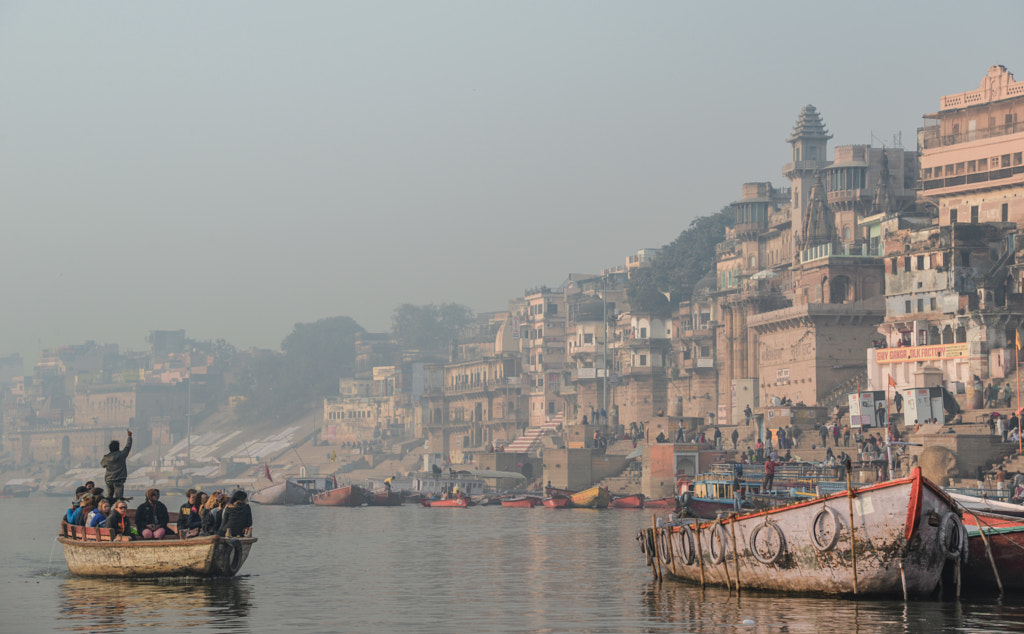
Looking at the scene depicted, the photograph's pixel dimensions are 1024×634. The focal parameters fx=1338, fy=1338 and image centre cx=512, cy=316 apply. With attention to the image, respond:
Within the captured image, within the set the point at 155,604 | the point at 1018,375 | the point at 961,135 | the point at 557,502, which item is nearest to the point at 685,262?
the point at 961,135

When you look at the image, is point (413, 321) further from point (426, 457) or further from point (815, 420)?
point (815, 420)

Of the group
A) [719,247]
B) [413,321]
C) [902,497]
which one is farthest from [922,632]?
[413,321]

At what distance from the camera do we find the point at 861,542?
65.4ft

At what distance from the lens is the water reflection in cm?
1998

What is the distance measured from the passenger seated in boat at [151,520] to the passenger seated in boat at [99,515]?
569 mm

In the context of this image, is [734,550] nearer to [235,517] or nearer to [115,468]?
[235,517]

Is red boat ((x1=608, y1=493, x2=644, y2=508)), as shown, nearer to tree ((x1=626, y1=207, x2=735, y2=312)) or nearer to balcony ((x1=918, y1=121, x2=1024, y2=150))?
balcony ((x1=918, y1=121, x2=1024, y2=150))

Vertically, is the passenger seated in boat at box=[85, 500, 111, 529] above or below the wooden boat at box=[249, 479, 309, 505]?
above

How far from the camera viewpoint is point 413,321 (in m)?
164

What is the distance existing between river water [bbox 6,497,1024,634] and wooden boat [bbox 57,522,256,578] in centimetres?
33

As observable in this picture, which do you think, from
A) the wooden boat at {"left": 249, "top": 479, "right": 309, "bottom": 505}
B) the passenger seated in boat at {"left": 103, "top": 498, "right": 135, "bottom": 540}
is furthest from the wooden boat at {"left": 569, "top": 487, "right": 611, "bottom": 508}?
the passenger seated in boat at {"left": 103, "top": 498, "right": 135, "bottom": 540}

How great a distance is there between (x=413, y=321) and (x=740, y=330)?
9174cm

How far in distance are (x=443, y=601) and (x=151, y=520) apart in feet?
19.2

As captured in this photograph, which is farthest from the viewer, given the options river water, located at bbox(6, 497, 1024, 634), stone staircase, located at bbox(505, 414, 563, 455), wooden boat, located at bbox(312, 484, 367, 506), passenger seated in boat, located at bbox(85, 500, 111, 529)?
stone staircase, located at bbox(505, 414, 563, 455)
